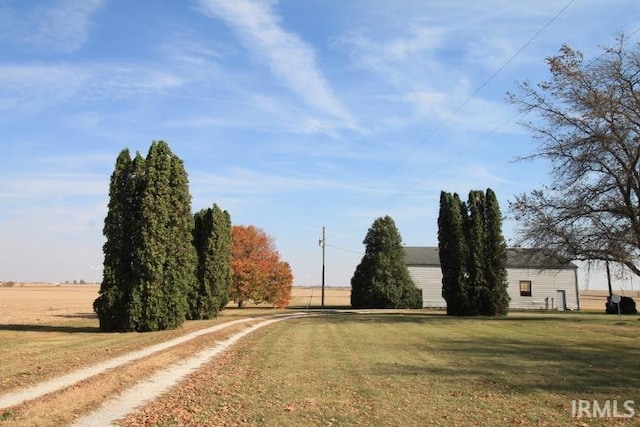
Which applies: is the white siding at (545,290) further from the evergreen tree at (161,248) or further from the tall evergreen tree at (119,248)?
the tall evergreen tree at (119,248)

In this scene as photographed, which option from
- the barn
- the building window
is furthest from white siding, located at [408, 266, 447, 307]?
the building window

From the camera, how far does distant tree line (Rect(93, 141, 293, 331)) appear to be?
22.7 meters

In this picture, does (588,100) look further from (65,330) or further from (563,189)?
(65,330)

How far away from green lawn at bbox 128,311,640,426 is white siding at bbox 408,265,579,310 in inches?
1629

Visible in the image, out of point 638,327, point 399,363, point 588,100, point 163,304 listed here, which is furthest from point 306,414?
point 588,100

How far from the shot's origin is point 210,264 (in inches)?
1275

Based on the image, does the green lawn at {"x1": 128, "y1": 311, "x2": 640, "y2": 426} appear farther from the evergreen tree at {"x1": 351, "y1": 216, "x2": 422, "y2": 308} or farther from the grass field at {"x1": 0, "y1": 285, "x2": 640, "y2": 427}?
the evergreen tree at {"x1": 351, "y1": 216, "x2": 422, "y2": 308}

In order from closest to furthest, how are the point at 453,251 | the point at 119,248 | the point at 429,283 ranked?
the point at 119,248, the point at 453,251, the point at 429,283

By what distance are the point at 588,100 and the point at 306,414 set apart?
25.8 meters

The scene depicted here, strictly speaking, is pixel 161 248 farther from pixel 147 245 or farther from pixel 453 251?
pixel 453 251

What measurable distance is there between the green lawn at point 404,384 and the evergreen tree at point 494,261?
1997cm

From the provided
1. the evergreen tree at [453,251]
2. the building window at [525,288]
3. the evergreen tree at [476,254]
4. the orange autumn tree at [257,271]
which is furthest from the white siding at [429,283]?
the evergreen tree at [476,254]

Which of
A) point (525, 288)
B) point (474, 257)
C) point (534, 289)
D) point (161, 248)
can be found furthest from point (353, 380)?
point (534, 289)

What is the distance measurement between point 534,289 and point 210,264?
40.5 m
